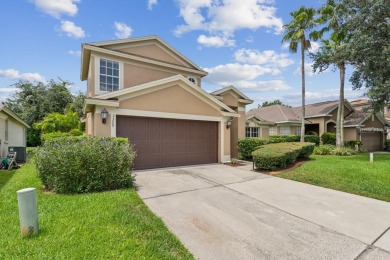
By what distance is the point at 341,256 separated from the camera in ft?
10.8


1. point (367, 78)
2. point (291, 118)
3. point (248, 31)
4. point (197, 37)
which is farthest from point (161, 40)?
point (291, 118)

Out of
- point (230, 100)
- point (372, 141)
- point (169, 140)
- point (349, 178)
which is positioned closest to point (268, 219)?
point (349, 178)

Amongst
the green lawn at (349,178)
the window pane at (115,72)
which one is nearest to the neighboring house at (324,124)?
the green lawn at (349,178)

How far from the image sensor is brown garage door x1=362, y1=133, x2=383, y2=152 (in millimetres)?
24034

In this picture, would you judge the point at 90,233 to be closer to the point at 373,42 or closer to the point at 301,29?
the point at 373,42

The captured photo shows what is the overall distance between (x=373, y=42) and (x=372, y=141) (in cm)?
1699

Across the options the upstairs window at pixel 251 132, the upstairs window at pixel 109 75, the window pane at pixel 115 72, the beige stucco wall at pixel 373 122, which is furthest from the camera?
the beige stucco wall at pixel 373 122

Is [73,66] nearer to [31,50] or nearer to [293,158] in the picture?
[31,50]

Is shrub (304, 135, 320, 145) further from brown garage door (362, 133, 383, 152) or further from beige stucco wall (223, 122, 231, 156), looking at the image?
beige stucco wall (223, 122, 231, 156)

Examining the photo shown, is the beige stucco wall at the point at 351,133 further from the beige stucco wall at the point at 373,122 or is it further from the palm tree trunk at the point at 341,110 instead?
the palm tree trunk at the point at 341,110

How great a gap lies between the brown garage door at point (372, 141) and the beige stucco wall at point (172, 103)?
21795mm

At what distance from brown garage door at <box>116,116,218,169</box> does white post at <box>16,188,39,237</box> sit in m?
5.98

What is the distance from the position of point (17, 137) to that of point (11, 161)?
7816 millimetres

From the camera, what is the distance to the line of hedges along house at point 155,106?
31.0 ft
